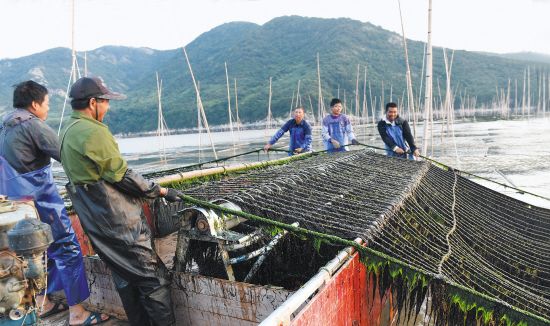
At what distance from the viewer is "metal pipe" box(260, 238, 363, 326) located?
6.64 ft

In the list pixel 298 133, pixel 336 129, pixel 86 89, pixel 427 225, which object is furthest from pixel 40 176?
pixel 336 129

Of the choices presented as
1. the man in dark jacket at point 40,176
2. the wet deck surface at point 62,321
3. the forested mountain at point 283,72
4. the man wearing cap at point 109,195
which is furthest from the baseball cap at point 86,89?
the forested mountain at point 283,72

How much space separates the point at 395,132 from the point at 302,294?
731 centimetres

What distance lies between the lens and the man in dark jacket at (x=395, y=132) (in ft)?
28.6

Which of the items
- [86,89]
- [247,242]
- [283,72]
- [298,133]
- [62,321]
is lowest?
[62,321]

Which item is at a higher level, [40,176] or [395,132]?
[40,176]

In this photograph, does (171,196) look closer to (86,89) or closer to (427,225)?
(86,89)

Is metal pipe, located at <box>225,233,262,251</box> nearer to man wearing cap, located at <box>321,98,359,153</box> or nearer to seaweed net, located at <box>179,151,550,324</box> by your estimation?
seaweed net, located at <box>179,151,550,324</box>

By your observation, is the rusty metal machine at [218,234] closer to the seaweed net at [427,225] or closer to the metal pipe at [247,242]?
the metal pipe at [247,242]

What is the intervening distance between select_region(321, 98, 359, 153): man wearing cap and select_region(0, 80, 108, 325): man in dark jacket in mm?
6673

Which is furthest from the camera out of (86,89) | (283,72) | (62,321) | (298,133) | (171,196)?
(283,72)

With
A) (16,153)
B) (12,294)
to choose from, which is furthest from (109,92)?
(12,294)

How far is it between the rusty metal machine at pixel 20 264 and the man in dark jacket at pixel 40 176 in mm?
676

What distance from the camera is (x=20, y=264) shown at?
2738mm
